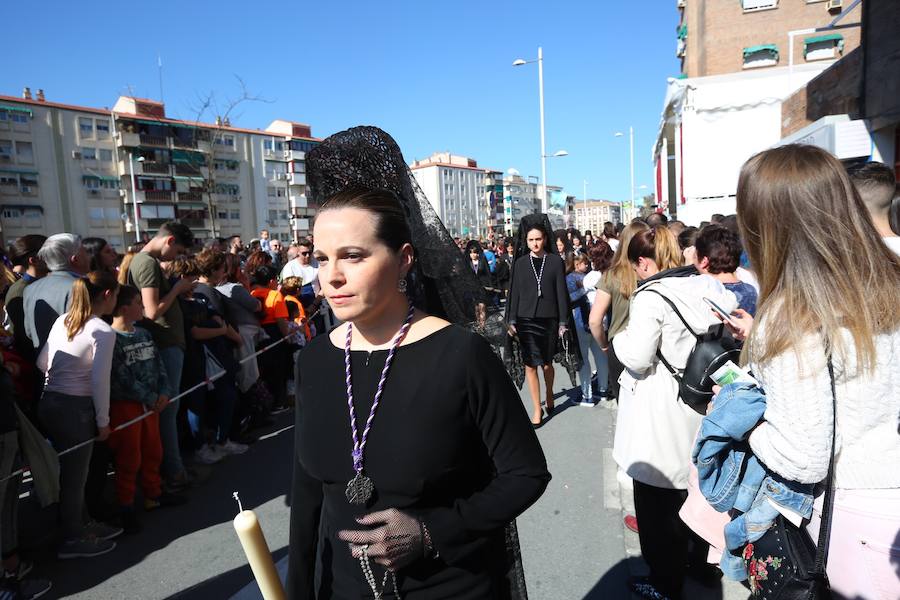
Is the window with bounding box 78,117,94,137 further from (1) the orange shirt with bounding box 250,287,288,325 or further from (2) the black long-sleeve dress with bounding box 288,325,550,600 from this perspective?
(2) the black long-sleeve dress with bounding box 288,325,550,600

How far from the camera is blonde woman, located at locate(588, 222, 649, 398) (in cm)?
424

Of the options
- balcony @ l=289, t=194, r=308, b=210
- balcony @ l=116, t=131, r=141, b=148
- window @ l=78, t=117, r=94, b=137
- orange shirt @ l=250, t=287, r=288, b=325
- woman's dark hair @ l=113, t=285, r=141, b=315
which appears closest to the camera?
woman's dark hair @ l=113, t=285, r=141, b=315

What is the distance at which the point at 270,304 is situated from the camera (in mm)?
6906

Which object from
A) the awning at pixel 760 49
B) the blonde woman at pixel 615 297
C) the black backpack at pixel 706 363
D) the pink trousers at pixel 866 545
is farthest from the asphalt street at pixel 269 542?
the awning at pixel 760 49

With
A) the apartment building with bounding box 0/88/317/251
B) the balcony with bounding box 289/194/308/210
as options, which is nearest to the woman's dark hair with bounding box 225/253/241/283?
the apartment building with bounding box 0/88/317/251

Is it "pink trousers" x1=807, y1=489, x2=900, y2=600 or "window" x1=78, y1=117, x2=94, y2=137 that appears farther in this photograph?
"window" x1=78, y1=117, x2=94, y2=137

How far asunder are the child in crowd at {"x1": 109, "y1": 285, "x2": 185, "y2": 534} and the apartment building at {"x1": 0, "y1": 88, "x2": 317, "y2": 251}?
44638 millimetres

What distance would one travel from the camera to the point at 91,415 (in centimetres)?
386

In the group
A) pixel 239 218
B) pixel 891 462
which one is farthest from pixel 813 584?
pixel 239 218

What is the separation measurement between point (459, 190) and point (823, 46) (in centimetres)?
9673

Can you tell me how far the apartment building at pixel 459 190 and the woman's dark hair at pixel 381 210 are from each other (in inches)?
4150

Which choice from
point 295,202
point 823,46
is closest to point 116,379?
point 823,46

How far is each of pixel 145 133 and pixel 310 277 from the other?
6204cm

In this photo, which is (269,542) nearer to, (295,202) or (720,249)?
(720,249)
